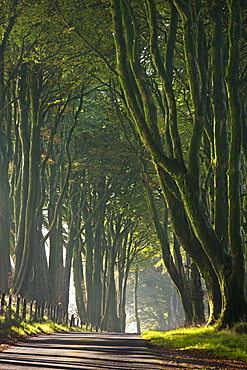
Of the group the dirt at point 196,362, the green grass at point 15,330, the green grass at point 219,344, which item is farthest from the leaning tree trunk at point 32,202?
the dirt at point 196,362

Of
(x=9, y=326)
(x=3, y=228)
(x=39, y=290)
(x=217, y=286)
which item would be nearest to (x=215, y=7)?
(x=217, y=286)

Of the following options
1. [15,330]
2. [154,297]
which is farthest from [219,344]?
[154,297]

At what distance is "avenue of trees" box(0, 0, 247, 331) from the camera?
44.5ft

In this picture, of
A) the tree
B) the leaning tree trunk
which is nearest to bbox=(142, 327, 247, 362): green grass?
the tree

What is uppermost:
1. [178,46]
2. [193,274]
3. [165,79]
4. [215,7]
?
[178,46]

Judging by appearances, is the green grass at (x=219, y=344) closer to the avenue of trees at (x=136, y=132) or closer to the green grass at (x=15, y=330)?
the avenue of trees at (x=136, y=132)

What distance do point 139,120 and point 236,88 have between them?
2885 mm

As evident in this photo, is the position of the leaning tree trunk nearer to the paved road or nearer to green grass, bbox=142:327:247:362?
green grass, bbox=142:327:247:362

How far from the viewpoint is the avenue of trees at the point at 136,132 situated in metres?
13.6

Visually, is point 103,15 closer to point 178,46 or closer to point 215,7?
point 178,46

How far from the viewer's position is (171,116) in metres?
14.4

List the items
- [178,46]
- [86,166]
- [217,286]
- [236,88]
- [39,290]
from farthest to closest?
[86,166] < [39,290] < [178,46] < [217,286] < [236,88]

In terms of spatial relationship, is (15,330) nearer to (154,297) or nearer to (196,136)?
(196,136)

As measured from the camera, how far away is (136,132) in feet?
71.1
